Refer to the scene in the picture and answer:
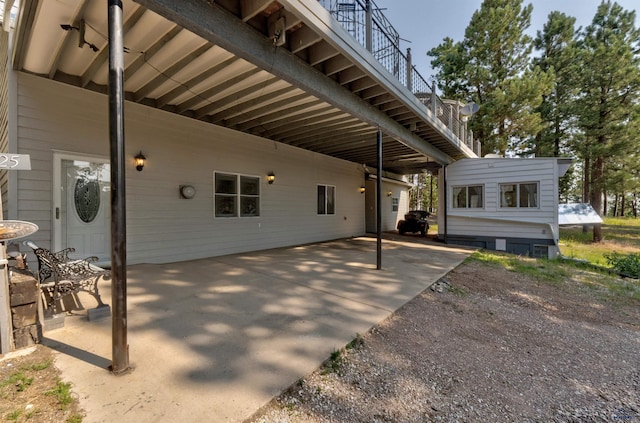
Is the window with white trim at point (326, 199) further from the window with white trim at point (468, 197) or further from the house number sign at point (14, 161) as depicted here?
the house number sign at point (14, 161)

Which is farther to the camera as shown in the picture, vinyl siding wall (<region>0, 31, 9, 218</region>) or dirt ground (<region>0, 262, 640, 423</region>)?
vinyl siding wall (<region>0, 31, 9, 218</region>)

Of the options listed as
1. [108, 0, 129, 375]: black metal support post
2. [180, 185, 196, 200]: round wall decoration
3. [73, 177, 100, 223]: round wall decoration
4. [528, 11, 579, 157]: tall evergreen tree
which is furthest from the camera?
[528, 11, 579, 157]: tall evergreen tree

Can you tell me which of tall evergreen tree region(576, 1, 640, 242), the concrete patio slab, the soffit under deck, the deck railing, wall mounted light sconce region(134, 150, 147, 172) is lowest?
the concrete patio slab

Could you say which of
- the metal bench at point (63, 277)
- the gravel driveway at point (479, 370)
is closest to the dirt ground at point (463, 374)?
the gravel driveway at point (479, 370)

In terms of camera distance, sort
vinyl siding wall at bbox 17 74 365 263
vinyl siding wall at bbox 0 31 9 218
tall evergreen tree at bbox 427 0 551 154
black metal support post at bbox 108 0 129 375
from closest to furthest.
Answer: black metal support post at bbox 108 0 129 375 → vinyl siding wall at bbox 0 31 9 218 → vinyl siding wall at bbox 17 74 365 263 → tall evergreen tree at bbox 427 0 551 154

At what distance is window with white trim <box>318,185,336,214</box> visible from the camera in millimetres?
9680

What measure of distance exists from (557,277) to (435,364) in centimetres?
510

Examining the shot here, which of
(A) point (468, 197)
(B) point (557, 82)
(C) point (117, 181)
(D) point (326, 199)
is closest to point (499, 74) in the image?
(B) point (557, 82)

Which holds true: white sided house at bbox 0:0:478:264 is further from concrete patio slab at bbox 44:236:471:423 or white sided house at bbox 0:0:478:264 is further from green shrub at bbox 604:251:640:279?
green shrub at bbox 604:251:640:279

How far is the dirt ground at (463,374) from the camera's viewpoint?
1795 millimetres

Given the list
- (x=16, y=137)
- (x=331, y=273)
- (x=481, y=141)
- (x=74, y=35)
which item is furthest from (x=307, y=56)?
(x=481, y=141)

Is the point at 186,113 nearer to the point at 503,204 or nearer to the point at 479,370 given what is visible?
the point at 479,370

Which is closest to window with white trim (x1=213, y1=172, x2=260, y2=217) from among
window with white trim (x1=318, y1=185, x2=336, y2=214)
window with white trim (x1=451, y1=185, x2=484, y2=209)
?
window with white trim (x1=318, y1=185, x2=336, y2=214)

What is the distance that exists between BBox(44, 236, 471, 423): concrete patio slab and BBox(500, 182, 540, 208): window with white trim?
237 inches
